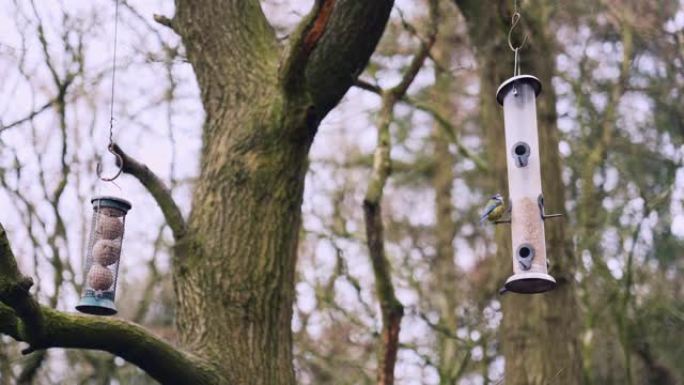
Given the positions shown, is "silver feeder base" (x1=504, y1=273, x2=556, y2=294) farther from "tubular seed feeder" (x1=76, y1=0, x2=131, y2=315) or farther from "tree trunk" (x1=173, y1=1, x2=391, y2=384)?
"tubular seed feeder" (x1=76, y1=0, x2=131, y2=315)

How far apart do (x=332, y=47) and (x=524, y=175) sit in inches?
43.1

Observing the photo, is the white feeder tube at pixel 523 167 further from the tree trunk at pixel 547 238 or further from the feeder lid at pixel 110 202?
Answer: the tree trunk at pixel 547 238

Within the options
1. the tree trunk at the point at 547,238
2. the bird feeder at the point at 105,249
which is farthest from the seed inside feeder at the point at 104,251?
the tree trunk at the point at 547,238

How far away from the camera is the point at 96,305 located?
12.9 ft

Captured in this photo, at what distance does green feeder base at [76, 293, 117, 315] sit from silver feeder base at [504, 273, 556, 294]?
1.61m

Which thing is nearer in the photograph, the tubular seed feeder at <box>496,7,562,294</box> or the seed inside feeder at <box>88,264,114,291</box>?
the tubular seed feeder at <box>496,7,562,294</box>

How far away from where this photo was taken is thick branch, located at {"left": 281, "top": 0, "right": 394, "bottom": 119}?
436cm

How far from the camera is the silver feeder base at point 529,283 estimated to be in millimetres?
3627

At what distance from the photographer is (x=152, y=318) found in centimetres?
1002

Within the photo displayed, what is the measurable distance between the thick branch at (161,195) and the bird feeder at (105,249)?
1.49 feet

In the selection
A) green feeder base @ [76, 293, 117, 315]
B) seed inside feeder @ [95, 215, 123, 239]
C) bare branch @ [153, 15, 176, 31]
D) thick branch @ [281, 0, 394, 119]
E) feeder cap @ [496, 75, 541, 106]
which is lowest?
green feeder base @ [76, 293, 117, 315]

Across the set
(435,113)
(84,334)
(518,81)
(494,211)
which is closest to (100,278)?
(84,334)

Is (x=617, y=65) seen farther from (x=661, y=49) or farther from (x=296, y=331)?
(x=296, y=331)

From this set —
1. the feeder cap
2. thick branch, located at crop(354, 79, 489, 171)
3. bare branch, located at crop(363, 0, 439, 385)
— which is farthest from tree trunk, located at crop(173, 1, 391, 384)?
thick branch, located at crop(354, 79, 489, 171)
